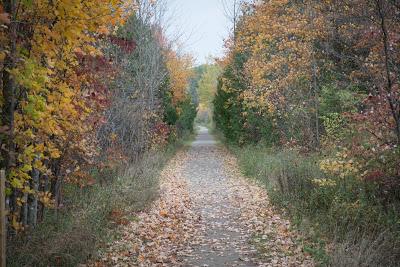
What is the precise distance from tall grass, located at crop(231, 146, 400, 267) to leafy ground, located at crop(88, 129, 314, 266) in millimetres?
401

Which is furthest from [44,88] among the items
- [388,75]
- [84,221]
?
[388,75]

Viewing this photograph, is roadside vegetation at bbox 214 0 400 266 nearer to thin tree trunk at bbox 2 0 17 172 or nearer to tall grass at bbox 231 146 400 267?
tall grass at bbox 231 146 400 267

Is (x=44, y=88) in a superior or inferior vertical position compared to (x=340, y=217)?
superior

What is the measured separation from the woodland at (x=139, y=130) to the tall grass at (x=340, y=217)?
3cm

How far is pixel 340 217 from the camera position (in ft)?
25.3

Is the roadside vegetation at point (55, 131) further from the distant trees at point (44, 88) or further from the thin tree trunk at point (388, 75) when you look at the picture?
the thin tree trunk at point (388, 75)

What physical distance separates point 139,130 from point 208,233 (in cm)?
737

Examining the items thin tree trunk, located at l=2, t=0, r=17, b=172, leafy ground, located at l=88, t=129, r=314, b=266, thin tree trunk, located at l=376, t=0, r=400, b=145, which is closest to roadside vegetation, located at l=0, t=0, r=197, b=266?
thin tree trunk, located at l=2, t=0, r=17, b=172

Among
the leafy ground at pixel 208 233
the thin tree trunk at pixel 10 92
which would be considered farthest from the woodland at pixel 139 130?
the leafy ground at pixel 208 233

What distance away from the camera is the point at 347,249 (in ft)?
21.3

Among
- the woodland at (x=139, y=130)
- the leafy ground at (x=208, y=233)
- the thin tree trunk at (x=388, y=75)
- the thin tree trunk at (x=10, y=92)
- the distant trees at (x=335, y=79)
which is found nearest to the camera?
the thin tree trunk at (x=10, y=92)

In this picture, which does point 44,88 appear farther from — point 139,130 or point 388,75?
point 139,130

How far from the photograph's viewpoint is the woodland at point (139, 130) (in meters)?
5.48

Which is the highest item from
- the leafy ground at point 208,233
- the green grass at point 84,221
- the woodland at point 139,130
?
the woodland at point 139,130
